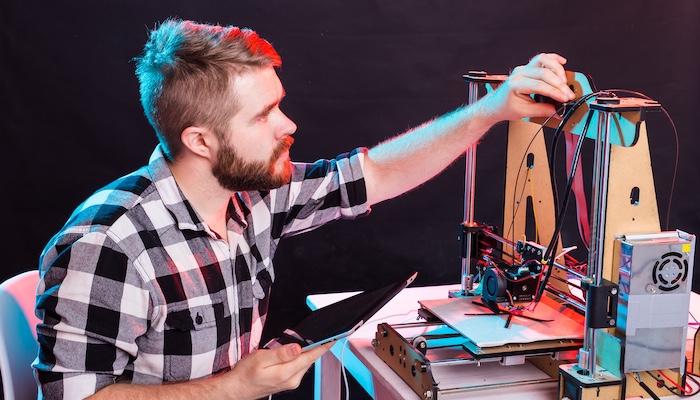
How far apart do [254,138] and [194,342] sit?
439 mm

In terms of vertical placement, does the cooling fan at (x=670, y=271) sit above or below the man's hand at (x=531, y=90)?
below

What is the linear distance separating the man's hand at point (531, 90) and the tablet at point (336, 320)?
42 cm

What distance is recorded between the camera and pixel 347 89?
346 cm

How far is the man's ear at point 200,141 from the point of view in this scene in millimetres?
1719

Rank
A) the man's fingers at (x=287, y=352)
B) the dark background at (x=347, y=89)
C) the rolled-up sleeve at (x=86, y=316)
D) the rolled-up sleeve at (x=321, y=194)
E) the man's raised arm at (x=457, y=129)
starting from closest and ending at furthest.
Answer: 1. the rolled-up sleeve at (x=86, y=316)
2. the man's fingers at (x=287, y=352)
3. the man's raised arm at (x=457, y=129)
4. the rolled-up sleeve at (x=321, y=194)
5. the dark background at (x=347, y=89)

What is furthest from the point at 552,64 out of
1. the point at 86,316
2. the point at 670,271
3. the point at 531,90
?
the point at 86,316

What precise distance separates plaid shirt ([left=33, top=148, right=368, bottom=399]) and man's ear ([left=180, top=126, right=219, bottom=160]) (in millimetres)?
72

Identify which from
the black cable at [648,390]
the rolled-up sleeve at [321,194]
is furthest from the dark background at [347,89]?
the black cable at [648,390]

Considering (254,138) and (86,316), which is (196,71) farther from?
(86,316)

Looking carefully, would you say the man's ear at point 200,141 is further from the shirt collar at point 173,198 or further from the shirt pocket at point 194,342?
the shirt pocket at point 194,342

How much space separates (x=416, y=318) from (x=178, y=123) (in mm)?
751

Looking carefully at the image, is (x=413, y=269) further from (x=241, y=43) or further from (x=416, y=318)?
(x=241, y=43)

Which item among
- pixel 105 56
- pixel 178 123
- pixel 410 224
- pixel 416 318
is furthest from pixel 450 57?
pixel 178 123

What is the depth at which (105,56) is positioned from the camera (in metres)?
3.19
